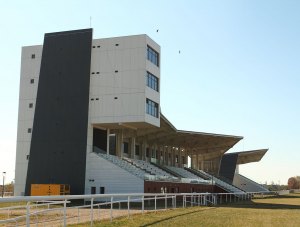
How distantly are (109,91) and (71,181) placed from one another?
1134 cm

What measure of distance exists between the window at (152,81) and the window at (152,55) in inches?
74.2

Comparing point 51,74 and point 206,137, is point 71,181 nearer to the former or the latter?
point 51,74

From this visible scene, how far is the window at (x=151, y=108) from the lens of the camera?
57.0 m

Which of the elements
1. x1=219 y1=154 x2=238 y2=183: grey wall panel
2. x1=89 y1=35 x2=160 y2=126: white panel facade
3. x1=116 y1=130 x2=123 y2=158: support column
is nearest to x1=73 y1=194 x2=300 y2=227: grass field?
x1=89 y1=35 x2=160 y2=126: white panel facade

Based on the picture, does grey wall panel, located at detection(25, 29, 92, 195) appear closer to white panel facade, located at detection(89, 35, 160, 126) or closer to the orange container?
white panel facade, located at detection(89, 35, 160, 126)

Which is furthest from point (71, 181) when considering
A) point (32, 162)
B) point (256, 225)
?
point (256, 225)

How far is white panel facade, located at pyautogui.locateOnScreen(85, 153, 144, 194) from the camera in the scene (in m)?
53.1

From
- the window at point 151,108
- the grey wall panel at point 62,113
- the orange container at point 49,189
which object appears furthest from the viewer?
the window at point 151,108

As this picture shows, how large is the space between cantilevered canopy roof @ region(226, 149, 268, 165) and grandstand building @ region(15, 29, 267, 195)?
58970 mm

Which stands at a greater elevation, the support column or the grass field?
the support column

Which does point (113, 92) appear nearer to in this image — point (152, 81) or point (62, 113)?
point (152, 81)

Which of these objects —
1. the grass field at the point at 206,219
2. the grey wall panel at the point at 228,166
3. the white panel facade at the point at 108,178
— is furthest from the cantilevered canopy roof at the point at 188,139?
the grass field at the point at 206,219

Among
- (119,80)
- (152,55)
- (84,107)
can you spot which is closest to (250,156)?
(152,55)

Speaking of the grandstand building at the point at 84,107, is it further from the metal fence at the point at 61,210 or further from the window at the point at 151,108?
the metal fence at the point at 61,210
